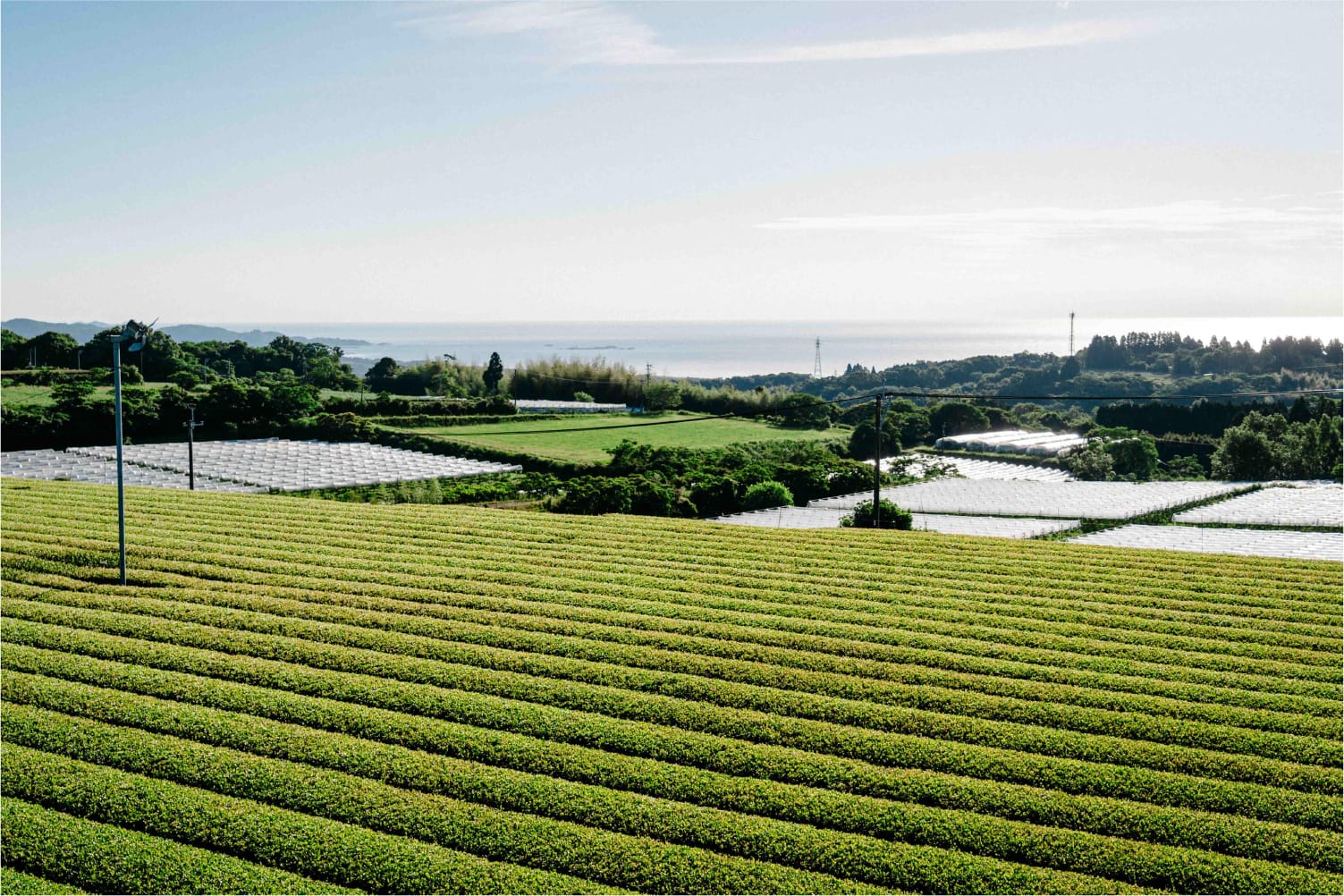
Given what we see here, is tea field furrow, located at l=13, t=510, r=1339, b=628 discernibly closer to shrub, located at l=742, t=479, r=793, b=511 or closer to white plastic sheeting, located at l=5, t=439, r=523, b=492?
shrub, located at l=742, t=479, r=793, b=511

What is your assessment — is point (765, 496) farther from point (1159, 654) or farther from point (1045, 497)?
point (1159, 654)

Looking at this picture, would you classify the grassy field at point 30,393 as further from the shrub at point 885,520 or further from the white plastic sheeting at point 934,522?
the shrub at point 885,520

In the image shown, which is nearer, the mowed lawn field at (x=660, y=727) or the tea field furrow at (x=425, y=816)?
the tea field furrow at (x=425, y=816)

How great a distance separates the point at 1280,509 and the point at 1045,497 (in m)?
6.61

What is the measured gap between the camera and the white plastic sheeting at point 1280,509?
72.6 ft

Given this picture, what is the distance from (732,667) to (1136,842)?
3.18m

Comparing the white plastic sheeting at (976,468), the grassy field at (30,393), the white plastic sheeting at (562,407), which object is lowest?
the white plastic sheeting at (976,468)

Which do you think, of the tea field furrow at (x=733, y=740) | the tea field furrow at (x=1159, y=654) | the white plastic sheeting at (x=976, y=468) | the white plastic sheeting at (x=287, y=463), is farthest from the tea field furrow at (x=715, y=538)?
the white plastic sheeting at (x=976, y=468)

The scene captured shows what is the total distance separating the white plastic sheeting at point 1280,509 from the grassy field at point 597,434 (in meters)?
20.9

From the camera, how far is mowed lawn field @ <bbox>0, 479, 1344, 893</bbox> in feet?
17.1

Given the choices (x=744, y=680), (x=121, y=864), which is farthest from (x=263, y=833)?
(x=744, y=680)

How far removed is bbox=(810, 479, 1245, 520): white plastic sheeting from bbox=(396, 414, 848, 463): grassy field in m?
12.2

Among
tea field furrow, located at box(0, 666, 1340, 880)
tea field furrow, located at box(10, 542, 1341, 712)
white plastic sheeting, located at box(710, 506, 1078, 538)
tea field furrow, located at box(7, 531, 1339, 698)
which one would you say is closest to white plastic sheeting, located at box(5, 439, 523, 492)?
white plastic sheeting, located at box(710, 506, 1078, 538)

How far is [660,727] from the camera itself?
6605mm
